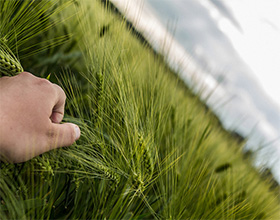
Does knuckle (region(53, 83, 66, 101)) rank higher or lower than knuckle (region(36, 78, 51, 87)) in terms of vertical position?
lower

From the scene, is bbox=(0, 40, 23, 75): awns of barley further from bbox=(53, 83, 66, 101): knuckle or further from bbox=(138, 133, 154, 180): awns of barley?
bbox=(138, 133, 154, 180): awns of barley

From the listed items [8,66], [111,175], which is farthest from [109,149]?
[8,66]

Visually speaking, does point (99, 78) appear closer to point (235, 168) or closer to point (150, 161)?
point (150, 161)

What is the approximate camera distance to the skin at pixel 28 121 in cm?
32

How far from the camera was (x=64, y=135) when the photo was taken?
353mm

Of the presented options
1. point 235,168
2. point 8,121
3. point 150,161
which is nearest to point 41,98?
point 8,121

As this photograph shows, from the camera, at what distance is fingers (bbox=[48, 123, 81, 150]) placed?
0.34 m

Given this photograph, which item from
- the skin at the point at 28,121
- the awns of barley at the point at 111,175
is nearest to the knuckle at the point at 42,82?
the skin at the point at 28,121

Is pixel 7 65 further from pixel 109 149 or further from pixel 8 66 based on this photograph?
pixel 109 149

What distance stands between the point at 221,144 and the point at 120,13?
0.32 metres

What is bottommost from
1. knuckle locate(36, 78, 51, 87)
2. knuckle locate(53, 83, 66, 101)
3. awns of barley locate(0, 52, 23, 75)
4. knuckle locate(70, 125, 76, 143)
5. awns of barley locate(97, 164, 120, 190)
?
awns of barley locate(97, 164, 120, 190)

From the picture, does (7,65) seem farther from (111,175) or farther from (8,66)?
(111,175)

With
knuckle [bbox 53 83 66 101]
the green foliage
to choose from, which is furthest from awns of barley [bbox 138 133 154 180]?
knuckle [bbox 53 83 66 101]

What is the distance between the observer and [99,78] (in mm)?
380
